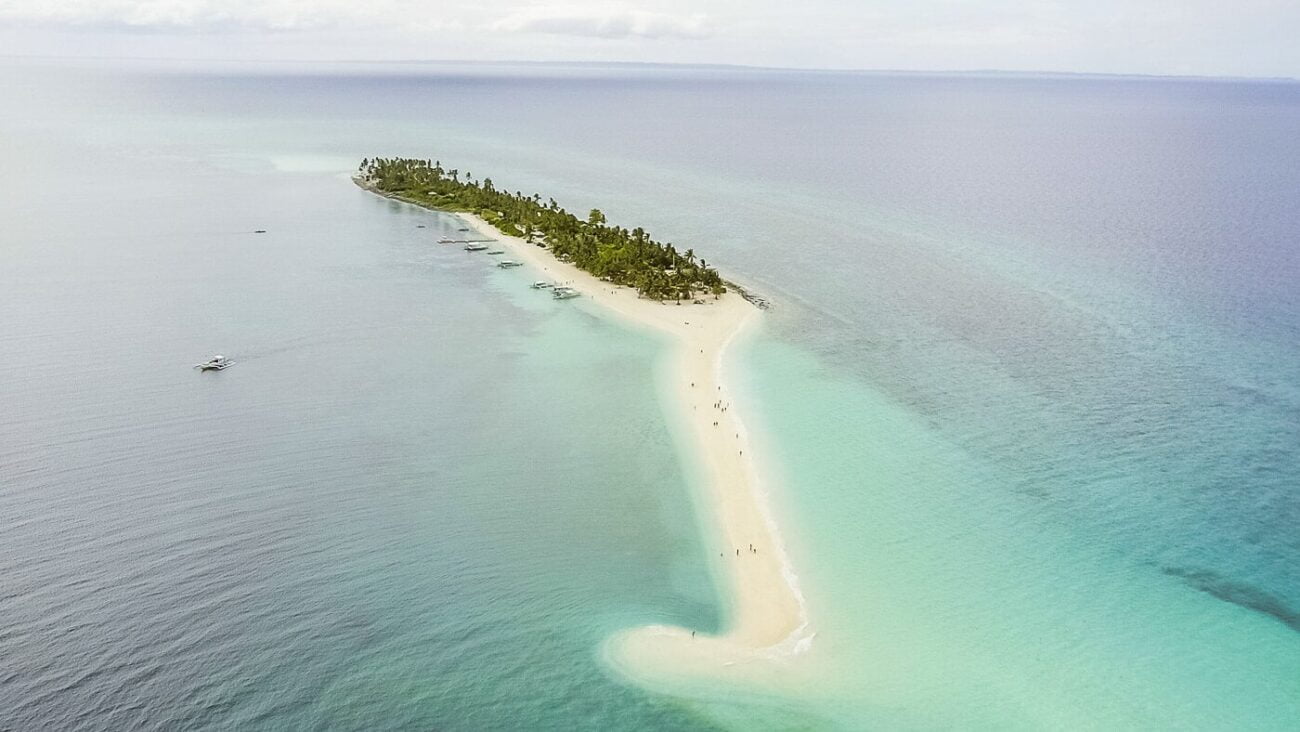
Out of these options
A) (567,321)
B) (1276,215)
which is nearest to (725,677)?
(567,321)

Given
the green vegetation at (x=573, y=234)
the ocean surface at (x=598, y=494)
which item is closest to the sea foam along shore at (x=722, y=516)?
the ocean surface at (x=598, y=494)

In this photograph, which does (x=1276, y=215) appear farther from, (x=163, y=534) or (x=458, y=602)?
(x=163, y=534)

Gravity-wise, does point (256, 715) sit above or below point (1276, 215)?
below

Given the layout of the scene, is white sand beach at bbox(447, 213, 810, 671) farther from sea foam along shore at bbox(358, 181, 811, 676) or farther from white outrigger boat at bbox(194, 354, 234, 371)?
white outrigger boat at bbox(194, 354, 234, 371)

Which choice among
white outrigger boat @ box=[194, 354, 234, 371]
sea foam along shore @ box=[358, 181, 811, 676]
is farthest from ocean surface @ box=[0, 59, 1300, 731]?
white outrigger boat @ box=[194, 354, 234, 371]

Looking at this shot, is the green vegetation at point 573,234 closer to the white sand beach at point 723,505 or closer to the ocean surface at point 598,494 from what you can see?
the white sand beach at point 723,505

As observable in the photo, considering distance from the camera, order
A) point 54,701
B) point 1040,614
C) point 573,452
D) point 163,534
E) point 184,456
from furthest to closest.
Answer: point 573,452 < point 184,456 < point 163,534 < point 1040,614 < point 54,701

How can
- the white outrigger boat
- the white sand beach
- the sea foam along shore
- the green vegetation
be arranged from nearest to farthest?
the sea foam along shore, the white sand beach, the white outrigger boat, the green vegetation
